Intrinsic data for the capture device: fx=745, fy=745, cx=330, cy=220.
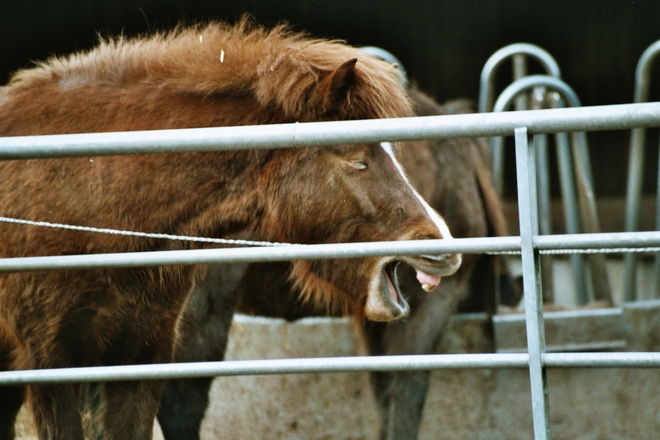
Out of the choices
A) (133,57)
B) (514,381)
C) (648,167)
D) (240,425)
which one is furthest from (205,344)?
(648,167)

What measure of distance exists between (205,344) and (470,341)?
5.79ft

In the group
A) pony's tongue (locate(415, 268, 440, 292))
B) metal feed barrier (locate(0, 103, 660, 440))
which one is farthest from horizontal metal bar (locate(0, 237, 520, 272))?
pony's tongue (locate(415, 268, 440, 292))

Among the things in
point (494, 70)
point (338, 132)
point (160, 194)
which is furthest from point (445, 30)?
point (338, 132)

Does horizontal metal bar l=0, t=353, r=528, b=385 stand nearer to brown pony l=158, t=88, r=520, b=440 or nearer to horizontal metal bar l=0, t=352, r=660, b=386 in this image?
horizontal metal bar l=0, t=352, r=660, b=386

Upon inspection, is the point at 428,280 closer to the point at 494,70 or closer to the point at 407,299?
the point at 407,299

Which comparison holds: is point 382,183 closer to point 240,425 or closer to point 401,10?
point 240,425

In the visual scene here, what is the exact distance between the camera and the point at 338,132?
6.04ft

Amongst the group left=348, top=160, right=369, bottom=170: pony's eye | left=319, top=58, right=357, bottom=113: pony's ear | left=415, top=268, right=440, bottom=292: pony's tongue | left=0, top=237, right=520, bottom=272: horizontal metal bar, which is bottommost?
left=415, top=268, right=440, bottom=292: pony's tongue

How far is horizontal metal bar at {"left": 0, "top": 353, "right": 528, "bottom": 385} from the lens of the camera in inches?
71.9

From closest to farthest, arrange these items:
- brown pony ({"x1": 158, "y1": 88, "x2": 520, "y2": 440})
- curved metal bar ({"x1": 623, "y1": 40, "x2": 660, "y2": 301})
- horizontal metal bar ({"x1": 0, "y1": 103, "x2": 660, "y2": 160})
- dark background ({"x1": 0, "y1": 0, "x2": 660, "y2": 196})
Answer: horizontal metal bar ({"x1": 0, "y1": 103, "x2": 660, "y2": 160})
brown pony ({"x1": 158, "y1": 88, "x2": 520, "y2": 440})
curved metal bar ({"x1": 623, "y1": 40, "x2": 660, "y2": 301})
dark background ({"x1": 0, "y1": 0, "x2": 660, "y2": 196})

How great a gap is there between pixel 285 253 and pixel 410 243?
0.32m

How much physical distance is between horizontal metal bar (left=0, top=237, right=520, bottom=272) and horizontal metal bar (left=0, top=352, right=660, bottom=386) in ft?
0.85

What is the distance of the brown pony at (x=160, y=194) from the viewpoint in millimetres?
2475

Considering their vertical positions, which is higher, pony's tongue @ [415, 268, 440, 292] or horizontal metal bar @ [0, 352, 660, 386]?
pony's tongue @ [415, 268, 440, 292]
